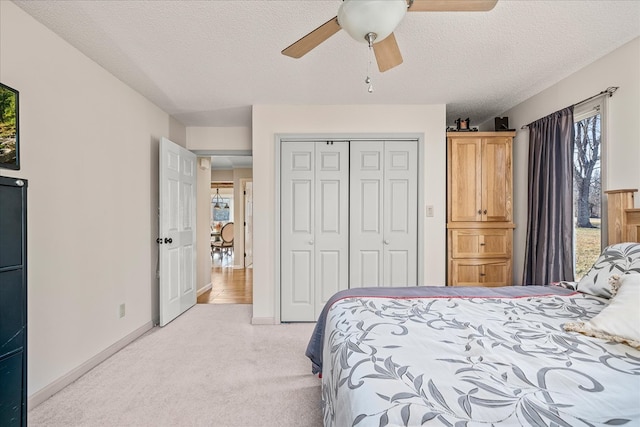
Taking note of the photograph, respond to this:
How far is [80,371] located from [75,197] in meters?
1.30

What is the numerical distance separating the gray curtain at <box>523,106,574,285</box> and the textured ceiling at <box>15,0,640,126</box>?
1.54 feet

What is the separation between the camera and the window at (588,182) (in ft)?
7.93

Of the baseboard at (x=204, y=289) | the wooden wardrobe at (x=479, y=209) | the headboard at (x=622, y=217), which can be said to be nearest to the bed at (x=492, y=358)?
the headboard at (x=622, y=217)

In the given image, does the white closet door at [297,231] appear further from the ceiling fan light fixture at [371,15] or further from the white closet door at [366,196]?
the ceiling fan light fixture at [371,15]

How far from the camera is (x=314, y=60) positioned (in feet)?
7.86

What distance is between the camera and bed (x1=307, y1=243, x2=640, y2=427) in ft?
2.47

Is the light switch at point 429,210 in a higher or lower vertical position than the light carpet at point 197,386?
higher

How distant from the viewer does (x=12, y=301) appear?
121 cm

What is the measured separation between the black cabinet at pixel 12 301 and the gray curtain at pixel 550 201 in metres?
3.67

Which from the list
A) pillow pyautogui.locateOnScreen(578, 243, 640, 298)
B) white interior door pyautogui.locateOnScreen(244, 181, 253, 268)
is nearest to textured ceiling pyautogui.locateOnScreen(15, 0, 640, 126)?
pillow pyautogui.locateOnScreen(578, 243, 640, 298)

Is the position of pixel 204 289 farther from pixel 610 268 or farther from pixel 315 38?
pixel 610 268

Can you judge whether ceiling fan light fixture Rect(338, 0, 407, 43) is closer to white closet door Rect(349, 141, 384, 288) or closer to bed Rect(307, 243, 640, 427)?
bed Rect(307, 243, 640, 427)

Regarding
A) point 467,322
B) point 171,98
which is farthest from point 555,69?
point 171,98

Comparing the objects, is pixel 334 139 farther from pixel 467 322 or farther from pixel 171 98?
pixel 467 322
